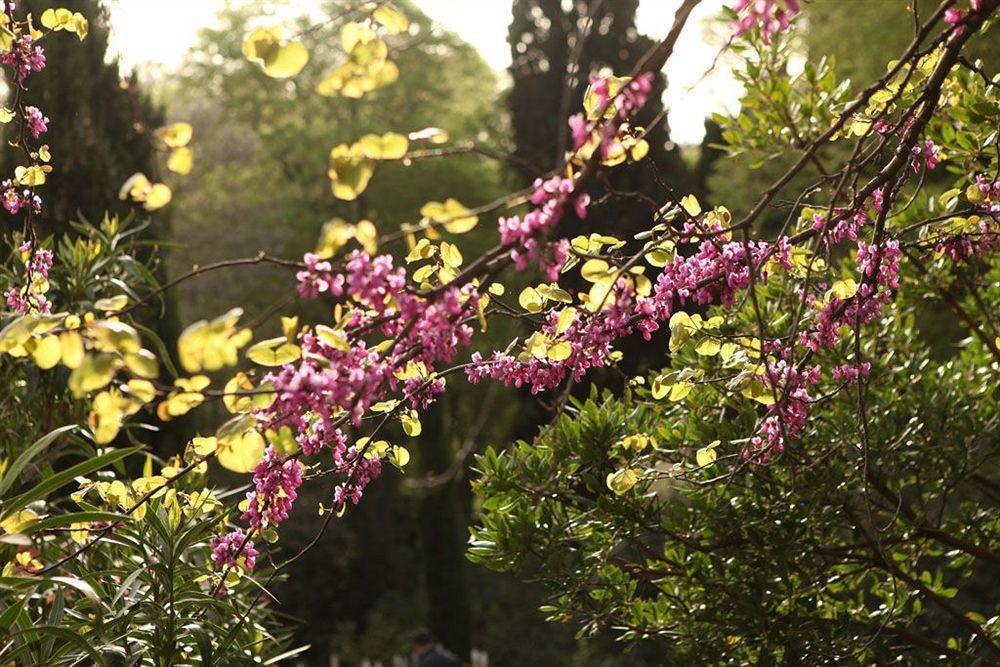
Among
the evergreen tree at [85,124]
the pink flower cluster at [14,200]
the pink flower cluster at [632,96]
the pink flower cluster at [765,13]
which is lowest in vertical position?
the pink flower cluster at [14,200]

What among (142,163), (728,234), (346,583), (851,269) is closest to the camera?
(728,234)

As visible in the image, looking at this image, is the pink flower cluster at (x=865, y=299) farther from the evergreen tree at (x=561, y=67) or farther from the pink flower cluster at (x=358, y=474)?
the evergreen tree at (x=561, y=67)

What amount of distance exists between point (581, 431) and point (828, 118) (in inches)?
60.0

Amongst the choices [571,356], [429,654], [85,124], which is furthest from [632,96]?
[85,124]

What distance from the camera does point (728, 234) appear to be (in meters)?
2.29

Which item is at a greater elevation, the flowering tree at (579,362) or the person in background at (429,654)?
the flowering tree at (579,362)

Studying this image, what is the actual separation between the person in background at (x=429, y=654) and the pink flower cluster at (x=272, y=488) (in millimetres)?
6128

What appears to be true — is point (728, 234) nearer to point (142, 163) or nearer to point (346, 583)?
point (142, 163)

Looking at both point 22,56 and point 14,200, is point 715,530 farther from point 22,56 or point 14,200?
point 22,56

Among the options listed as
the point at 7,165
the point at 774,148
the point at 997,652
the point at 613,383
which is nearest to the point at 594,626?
the point at 997,652

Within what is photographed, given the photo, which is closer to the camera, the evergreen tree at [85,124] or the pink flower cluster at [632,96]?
the pink flower cluster at [632,96]

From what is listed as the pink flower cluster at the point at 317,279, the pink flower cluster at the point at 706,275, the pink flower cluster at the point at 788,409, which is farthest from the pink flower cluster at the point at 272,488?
the pink flower cluster at the point at 788,409

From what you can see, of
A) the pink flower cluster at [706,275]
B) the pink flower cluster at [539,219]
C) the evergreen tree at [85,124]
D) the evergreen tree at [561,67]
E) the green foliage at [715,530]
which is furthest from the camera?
the evergreen tree at [561,67]

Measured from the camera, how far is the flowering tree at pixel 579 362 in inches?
63.0
